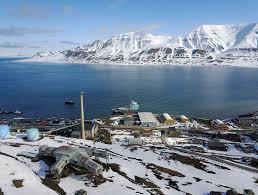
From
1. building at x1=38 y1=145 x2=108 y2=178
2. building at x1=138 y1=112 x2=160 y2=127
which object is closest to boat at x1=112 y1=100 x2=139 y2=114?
building at x1=138 y1=112 x2=160 y2=127

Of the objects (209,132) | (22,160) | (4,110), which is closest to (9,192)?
(22,160)

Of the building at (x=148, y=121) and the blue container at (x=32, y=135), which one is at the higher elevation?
the blue container at (x=32, y=135)

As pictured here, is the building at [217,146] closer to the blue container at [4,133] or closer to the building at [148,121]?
the building at [148,121]

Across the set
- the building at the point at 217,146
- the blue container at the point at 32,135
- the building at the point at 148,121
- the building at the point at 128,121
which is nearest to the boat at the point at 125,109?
the building at the point at 148,121

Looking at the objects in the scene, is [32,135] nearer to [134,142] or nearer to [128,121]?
[134,142]

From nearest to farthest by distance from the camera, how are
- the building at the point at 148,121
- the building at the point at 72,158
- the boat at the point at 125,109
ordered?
the building at the point at 72,158, the building at the point at 148,121, the boat at the point at 125,109

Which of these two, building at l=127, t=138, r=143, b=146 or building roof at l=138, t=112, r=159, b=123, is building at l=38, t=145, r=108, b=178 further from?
building roof at l=138, t=112, r=159, b=123

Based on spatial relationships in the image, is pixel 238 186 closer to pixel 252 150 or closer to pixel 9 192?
pixel 252 150

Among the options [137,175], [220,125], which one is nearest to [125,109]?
[220,125]
